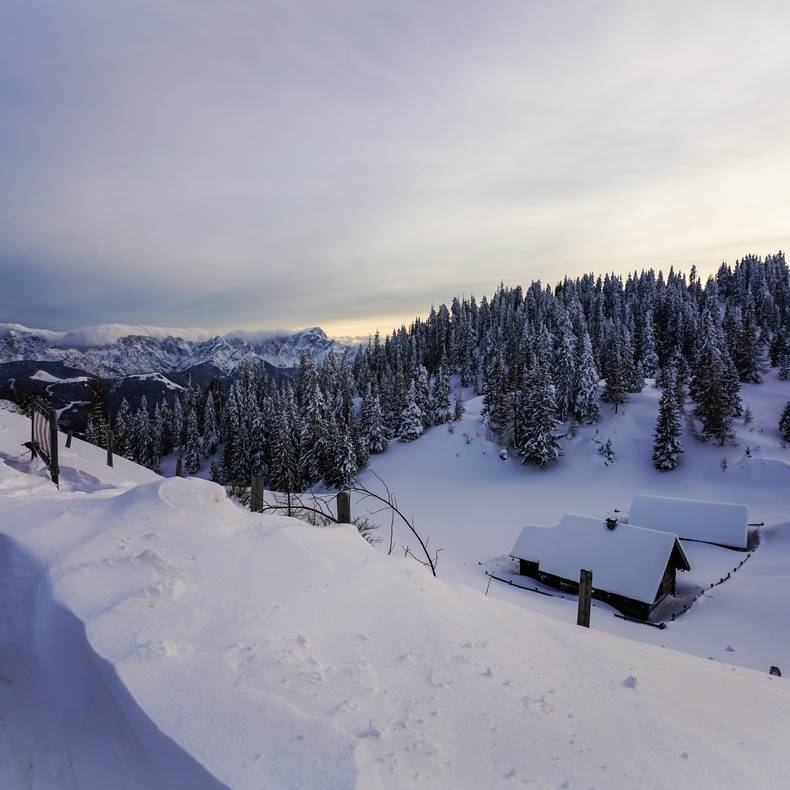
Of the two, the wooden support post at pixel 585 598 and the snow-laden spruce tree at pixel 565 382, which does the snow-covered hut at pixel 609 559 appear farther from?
the snow-laden spruce tree at pixel 565 382

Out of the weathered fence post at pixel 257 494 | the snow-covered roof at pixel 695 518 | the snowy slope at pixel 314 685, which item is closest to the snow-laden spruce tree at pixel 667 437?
the snow-covered roof at pixel 695 518

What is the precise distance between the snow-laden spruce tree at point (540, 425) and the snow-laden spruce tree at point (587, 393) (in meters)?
7.01

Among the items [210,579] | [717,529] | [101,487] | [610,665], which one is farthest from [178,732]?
[717,529]

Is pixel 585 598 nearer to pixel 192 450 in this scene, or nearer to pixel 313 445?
pixel 313 445

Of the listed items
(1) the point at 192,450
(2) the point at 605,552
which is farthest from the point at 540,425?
(1) the point at 192,450

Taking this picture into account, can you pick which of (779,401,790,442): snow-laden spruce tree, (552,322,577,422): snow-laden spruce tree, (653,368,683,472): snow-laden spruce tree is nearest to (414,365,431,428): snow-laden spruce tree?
(552,322,577,422): snow-laden spruce tree

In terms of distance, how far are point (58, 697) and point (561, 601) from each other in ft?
80.5

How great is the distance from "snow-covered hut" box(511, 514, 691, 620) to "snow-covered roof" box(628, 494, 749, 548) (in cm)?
751

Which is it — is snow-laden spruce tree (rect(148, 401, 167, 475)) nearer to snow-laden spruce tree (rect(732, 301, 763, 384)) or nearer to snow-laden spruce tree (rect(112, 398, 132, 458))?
snow-laden spruce tree (rect(112, 398, 132, 458))

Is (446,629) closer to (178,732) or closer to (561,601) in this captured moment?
(178,732)

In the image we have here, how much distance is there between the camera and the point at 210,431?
77438 mm

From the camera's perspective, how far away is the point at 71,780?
2.50 metres

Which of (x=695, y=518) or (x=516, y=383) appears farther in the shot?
(x=516, y=383)

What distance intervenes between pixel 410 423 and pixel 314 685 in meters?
58.0
